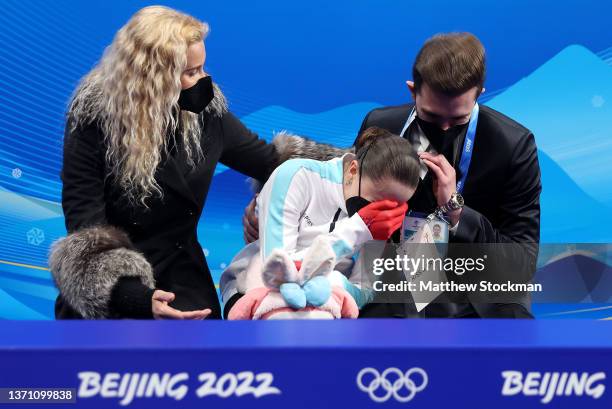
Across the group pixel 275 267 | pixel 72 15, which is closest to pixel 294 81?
pixel 72 15

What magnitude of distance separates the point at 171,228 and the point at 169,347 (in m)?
1.31

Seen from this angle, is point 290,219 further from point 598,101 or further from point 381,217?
point 598,101

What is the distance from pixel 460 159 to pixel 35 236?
6.87 feet

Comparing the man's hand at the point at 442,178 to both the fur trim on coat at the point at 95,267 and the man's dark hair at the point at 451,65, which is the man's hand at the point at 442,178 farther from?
the fur trim on coat at the point at 95,267

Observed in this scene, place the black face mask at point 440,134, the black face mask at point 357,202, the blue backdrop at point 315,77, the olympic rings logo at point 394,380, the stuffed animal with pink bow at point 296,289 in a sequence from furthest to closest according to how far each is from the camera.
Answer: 1. the blue backdrop at point 315,77
2. the black face mask at point 440,134
3. the black face mask at point 357,202
4. the stuffed animal with pink bow at point 296,289
5. the olympic rings logo at point 394,380

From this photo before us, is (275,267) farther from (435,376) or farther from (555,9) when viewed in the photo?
(555,9)

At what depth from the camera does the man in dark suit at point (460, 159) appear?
108 inches

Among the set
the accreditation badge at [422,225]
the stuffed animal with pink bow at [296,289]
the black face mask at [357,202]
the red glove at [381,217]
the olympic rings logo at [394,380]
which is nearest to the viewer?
the olympic rings logo at [394,380]

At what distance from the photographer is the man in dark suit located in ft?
9.04

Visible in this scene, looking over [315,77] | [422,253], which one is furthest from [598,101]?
[422,253]

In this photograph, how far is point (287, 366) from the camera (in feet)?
5.27

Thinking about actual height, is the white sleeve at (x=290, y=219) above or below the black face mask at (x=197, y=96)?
below

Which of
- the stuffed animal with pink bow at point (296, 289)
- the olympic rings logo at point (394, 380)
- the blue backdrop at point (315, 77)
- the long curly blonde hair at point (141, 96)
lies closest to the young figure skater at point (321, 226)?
the stuffed animal with pink bow at point (296, 289)

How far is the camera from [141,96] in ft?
9.02
